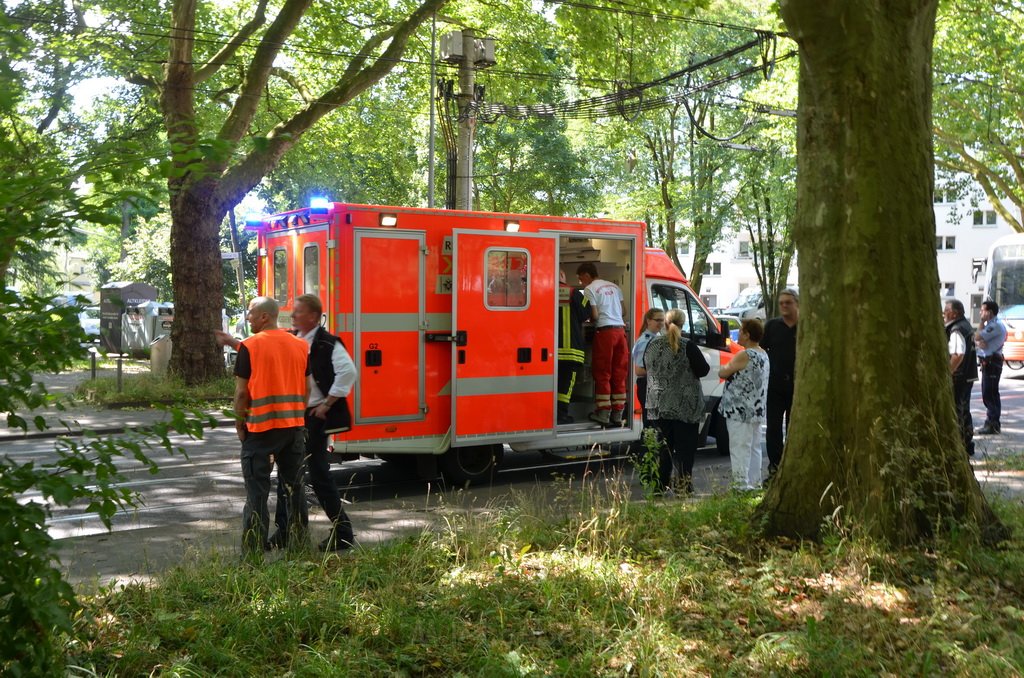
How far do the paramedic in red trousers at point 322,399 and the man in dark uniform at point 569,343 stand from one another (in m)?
3.53

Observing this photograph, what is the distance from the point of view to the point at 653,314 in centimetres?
946

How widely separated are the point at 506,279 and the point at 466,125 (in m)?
10.1

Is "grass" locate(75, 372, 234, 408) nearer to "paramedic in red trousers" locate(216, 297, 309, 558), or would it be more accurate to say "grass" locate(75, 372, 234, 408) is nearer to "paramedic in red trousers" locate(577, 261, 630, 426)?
"paramedic in red trousers" locate(577, 261, 630, 426)

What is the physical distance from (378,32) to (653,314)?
13.3 metres

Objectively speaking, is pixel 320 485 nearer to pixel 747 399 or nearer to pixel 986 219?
pixel 747 399

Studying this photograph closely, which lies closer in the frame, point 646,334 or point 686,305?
point 646,334

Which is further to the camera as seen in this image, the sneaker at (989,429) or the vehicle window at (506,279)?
the sneaker at (989,429)

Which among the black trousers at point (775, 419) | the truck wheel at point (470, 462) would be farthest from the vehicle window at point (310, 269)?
the black trousers at point (775, 419)

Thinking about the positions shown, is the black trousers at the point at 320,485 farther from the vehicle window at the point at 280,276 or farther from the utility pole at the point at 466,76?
the utility pole at the point at 466,76

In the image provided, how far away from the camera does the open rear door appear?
30.4ft

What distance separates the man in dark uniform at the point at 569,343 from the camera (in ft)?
33.6

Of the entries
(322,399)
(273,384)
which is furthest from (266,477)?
(322,399)

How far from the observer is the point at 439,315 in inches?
366

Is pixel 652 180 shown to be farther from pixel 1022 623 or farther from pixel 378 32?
pixel 1022 623
